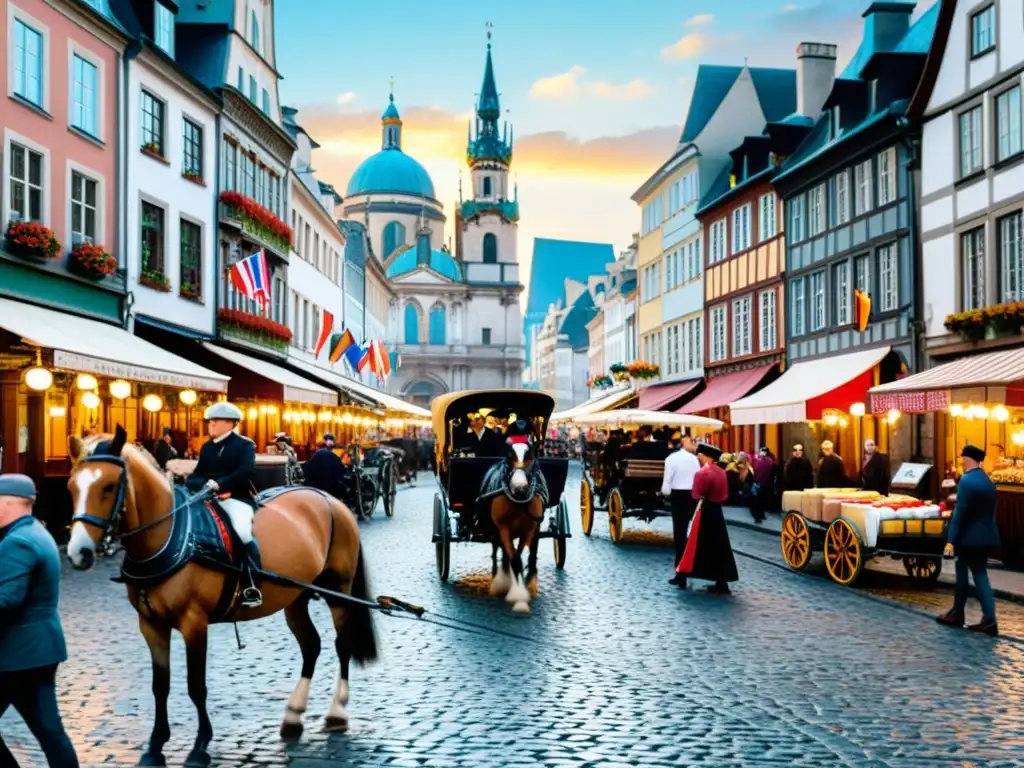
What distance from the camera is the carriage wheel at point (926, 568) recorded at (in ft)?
53.6

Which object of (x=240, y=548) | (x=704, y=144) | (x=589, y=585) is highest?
(x=704, y=144)

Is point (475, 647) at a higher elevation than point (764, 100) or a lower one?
lower

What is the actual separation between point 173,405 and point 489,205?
321 ft

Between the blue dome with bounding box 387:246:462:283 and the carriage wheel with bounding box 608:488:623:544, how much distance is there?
98.2 metres

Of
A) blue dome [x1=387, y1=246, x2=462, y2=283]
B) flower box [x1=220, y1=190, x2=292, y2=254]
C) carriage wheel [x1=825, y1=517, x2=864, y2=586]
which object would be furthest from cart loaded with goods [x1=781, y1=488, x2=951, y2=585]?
blue dome [x1=387, y1=246, x2=462, y2=283]

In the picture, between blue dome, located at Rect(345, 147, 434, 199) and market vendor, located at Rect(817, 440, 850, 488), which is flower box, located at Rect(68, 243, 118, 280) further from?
blue dome, located at Rect(345, 147, 434, 199)

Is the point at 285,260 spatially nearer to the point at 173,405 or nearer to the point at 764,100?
the point at 173,405

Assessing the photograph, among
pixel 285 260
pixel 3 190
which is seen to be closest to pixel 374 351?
pixel 285 260

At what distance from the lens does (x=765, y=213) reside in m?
40.2

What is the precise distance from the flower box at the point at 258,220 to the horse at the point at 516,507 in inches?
821

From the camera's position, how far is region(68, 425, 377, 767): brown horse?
6777mm

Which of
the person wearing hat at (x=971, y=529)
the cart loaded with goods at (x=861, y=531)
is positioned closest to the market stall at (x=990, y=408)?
the cart loaded with goods at (x=861, y=531)

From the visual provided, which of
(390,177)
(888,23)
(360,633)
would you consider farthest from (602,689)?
(390,177)

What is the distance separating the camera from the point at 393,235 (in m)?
127
